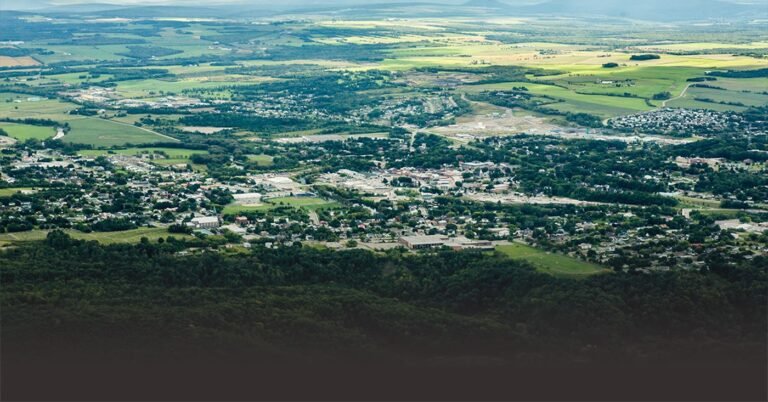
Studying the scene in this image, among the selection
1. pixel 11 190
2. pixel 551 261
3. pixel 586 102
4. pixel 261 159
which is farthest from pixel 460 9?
pixel 551 261

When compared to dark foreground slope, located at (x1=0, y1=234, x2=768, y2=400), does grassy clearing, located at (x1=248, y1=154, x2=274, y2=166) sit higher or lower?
lower

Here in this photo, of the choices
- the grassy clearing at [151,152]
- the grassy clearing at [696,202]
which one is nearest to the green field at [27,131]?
the grassy clearing at [151,152]

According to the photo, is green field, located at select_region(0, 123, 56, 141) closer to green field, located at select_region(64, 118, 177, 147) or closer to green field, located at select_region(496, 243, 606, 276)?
green field, located at select_region(64, 118, 177, 147)

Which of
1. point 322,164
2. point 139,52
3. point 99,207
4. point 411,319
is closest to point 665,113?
point 322,164

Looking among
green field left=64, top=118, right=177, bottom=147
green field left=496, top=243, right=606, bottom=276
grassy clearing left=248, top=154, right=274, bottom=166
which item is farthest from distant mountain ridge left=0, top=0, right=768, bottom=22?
green field left=496, top=243, right=606, bottom=276

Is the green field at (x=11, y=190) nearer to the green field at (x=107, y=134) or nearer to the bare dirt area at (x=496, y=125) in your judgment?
the green field at (x=107, y=134)

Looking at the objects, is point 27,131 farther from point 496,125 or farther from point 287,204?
point 287,204

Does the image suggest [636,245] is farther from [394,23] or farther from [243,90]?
[394,23]

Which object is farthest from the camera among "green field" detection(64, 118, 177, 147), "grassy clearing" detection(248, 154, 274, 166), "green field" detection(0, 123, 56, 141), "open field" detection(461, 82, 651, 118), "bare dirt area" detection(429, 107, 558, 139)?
"open field" detection(461, 82, 651, 118)
